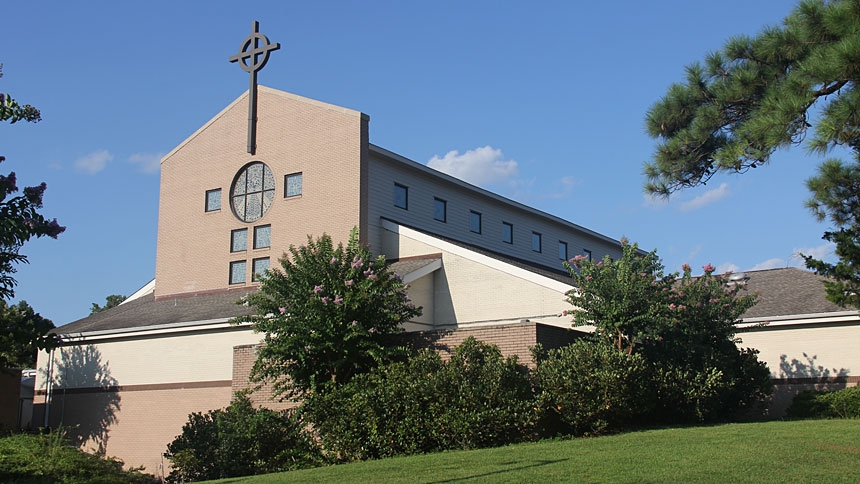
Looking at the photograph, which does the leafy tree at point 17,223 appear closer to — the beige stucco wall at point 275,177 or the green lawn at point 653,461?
the green lawn at point 653,461

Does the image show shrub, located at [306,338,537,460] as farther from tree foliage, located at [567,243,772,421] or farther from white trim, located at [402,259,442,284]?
white trim, located at [402,259,442,284]

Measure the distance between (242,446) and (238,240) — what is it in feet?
50.1

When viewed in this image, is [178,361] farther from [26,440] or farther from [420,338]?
[420,338]

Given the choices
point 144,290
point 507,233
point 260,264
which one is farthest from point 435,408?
point 144,290

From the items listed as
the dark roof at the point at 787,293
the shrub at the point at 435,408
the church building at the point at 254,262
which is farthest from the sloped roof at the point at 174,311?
the dark roof at the point at 787,293

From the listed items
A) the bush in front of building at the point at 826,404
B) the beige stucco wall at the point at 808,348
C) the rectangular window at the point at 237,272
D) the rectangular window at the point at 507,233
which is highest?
the rectangular window at the point at 507,233

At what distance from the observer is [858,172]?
1362 cm

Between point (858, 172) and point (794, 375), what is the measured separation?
13.3 m

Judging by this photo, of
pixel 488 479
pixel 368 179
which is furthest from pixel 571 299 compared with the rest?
pixel 368 179

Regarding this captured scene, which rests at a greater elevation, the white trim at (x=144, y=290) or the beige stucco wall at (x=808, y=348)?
the white trim at (x=144, y=290)

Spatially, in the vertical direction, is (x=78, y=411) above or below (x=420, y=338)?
below

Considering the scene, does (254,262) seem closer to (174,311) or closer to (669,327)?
(174,311)

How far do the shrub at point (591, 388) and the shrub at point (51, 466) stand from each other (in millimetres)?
10012

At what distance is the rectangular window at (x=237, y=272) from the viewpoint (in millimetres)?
33719
